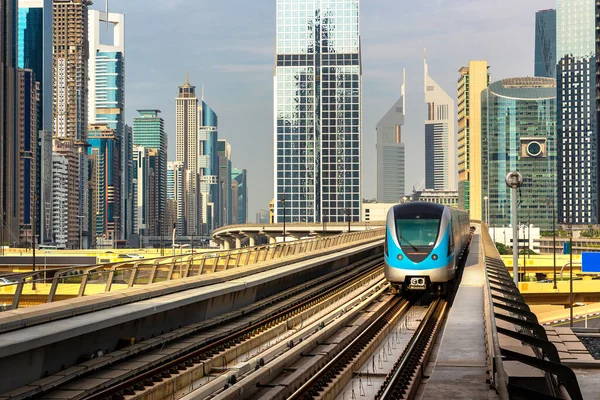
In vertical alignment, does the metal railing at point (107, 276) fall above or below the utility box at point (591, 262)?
above

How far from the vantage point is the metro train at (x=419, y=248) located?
90.5ft

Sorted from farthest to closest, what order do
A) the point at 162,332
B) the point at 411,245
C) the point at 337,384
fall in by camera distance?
1. the point at 411,245
2. the point at 162,332
3. the point at 337,384

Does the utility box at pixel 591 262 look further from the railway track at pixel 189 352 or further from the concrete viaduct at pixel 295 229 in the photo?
the concrete viaduct at pixel 295 229

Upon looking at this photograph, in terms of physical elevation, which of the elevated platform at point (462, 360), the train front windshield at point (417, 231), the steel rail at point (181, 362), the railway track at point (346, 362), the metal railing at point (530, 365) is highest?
the train front windshield at point (417, 231)

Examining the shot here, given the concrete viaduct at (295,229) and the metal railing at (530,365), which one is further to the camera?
the concrete viaduct at (295,229)

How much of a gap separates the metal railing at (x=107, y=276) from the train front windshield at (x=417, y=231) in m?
5.66

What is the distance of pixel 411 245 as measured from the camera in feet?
91.0

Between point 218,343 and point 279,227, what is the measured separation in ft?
471

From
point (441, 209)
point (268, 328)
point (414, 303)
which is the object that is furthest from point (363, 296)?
point (268, 328)

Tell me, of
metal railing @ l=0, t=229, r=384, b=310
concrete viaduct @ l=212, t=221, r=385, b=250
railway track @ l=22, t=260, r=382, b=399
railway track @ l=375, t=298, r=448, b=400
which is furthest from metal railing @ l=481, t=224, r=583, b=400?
concrete viaduct @ l=212, t=221, r=385, b=250

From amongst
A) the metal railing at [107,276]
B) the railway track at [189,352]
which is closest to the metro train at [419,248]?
the railway track at [189,352]

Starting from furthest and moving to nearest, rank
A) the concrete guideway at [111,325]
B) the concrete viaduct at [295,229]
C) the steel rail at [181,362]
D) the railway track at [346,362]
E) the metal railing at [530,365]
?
the concrete viaduct at [295,229]
the railway track at [346,362]
the steel rail at [181,362]
the concrete guideway at [111,325]
the metal railing at [530,365]

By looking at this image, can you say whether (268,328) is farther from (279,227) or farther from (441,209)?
(279,227)

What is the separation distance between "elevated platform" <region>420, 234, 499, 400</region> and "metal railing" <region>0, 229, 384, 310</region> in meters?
6.97
